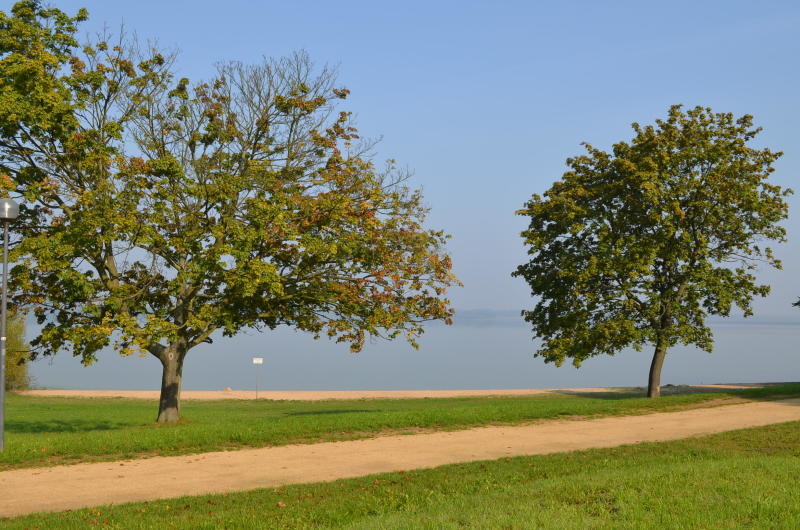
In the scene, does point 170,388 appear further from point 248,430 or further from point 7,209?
point 7,209

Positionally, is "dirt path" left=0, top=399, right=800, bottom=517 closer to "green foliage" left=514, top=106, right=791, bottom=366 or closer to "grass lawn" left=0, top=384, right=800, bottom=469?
"grass lawn" left=0, top=384, right=800, bottom=469

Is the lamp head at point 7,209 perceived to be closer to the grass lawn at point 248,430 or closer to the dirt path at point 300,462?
the grass lawn at point 248,430

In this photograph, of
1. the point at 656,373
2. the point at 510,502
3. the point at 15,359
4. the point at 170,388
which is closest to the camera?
the point at 510,502

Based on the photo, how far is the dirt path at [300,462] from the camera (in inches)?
424

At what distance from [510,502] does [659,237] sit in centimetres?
2177

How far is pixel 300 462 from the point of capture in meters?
13.2

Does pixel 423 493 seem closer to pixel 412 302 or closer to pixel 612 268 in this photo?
pixel 412 302

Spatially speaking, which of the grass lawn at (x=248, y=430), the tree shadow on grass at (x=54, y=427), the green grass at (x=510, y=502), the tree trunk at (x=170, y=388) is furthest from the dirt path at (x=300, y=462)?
the tree shadow on grass at (x=54, y=427)

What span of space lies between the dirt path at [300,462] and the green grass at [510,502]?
0.98 meters

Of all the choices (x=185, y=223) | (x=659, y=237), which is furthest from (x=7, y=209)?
(x=659, y=237)

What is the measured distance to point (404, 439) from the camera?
1605cm

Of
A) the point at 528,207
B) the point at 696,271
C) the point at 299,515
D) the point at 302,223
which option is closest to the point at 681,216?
the point at 696,271

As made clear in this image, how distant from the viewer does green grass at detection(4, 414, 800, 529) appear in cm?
782

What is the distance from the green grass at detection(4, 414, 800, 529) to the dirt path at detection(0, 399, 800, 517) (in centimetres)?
98
